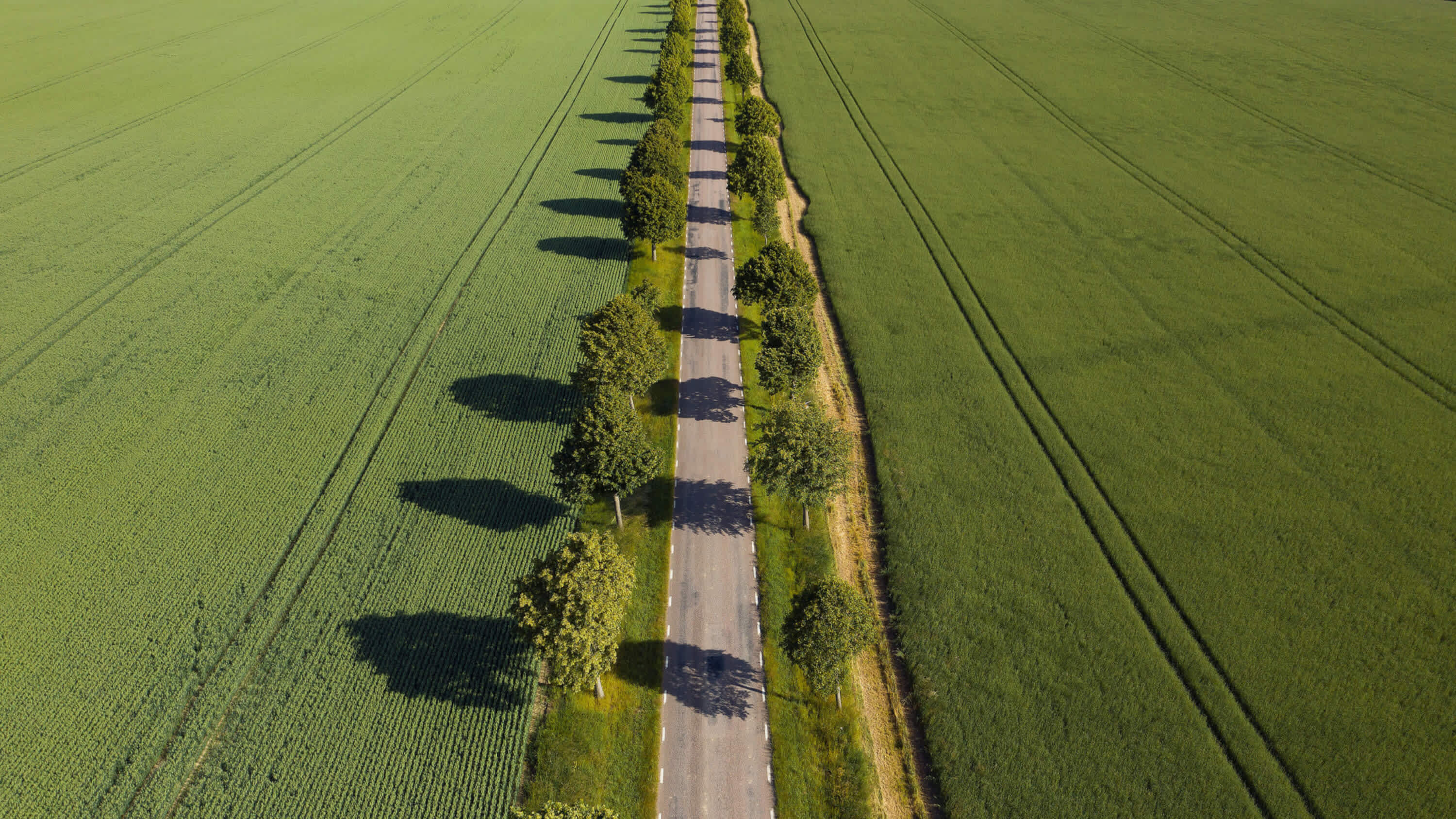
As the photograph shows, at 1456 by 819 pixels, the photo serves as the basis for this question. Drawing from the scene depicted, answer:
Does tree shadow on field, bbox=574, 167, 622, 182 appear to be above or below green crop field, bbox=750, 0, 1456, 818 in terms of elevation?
above

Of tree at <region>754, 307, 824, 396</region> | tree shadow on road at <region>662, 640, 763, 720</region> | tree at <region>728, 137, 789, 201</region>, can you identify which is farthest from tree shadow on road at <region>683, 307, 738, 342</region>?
tree shadow on road at <region>662, 640, 763, 720</region>

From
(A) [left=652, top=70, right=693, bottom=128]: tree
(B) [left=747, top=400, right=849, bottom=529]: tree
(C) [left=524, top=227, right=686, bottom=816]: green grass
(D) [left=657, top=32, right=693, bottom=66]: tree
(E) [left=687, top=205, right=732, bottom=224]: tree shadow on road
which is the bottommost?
(C) [left=524, top=227, right=686, bottom=816]: green grass

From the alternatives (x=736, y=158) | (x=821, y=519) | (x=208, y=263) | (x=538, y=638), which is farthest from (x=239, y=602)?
(x=736, y=158)

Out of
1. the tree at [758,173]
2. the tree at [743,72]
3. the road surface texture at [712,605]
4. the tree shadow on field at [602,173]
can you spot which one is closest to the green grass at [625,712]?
the road surface texture at [712,605]

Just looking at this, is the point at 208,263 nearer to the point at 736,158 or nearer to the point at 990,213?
the point at 736,158

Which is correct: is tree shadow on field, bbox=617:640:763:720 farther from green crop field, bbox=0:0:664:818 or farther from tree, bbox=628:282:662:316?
tree, bbox=628:282:662:316

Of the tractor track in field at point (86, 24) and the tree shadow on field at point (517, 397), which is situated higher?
the tractor track in field at point (86, 24)

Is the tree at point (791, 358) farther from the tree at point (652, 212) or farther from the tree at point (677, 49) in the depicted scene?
the tree at point (677, 49)

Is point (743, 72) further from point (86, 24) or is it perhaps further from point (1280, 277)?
point (86, 24)
